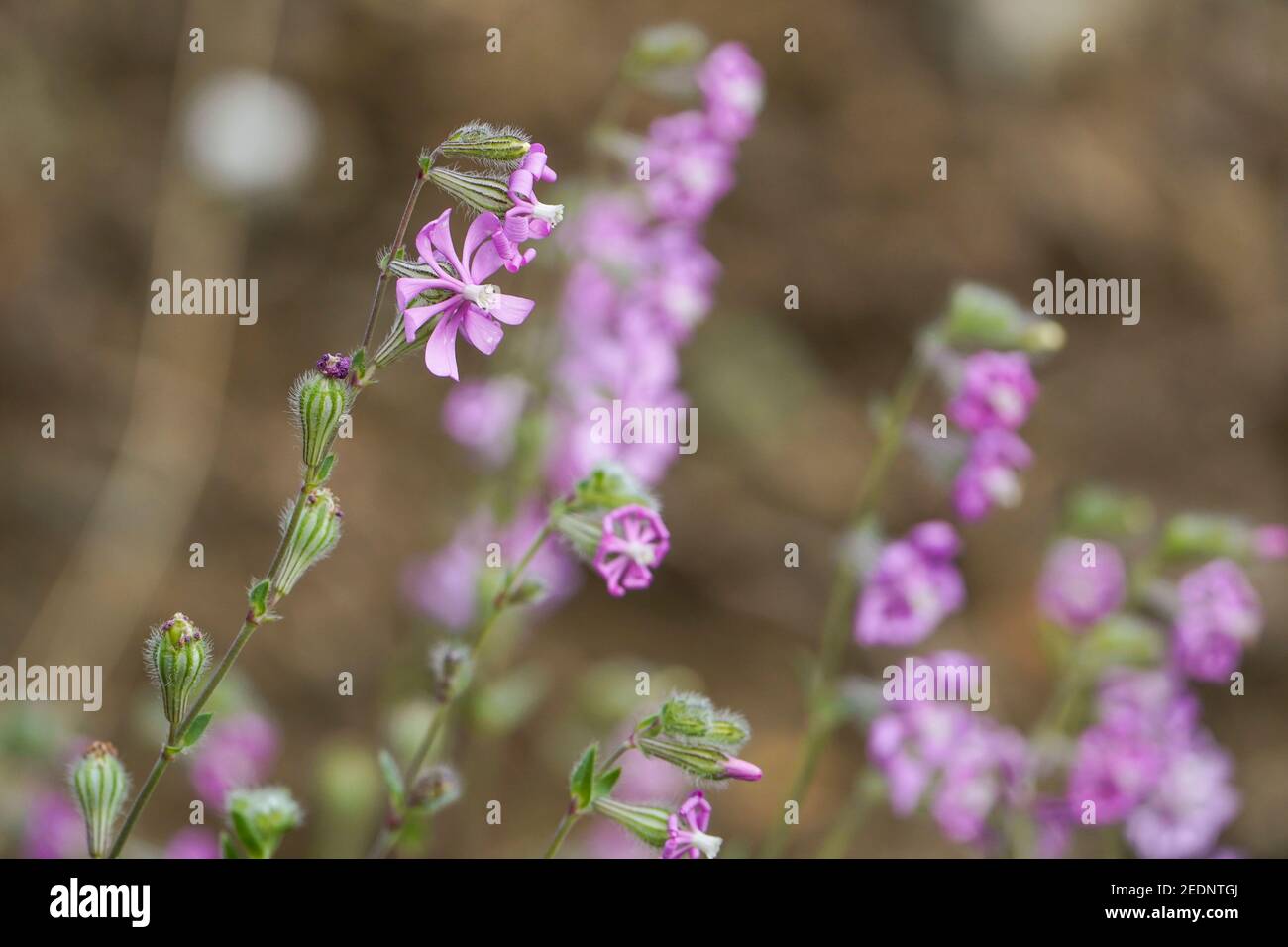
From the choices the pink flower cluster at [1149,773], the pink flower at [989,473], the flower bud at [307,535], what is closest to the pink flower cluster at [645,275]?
the pink flower at [989,473]

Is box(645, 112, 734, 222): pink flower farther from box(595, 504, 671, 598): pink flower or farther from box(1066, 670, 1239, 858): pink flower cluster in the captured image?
box(1066, 670, 1239, 858): pink flower cluster

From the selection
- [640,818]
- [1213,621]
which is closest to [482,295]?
[640,818]

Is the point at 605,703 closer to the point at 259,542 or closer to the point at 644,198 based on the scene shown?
the point at 644,198

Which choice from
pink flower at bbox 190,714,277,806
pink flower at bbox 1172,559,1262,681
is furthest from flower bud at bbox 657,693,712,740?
pink flower at bbox 1172,559,1262,681

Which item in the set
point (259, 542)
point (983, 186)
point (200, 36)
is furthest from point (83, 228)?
point (983, 186)

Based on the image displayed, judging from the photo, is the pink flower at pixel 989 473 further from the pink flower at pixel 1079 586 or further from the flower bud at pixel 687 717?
the flower bud at pixel 687 717
